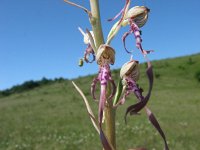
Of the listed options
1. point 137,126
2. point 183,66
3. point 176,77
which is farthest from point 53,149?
point 183,66

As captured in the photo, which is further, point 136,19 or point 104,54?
point 136,19

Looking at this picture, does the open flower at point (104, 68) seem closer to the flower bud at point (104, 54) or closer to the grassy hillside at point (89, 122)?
the flower bud at point (104, 54)

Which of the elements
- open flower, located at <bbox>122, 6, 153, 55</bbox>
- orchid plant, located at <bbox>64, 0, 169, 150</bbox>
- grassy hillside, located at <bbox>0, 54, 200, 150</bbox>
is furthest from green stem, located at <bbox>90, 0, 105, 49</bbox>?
grassy hillside, located at <bbox>0, 54, 200, 150</bbox>

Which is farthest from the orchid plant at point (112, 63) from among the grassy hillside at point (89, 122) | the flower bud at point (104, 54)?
the grassy hillside at point (89, 122)

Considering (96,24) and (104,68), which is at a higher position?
(96,24)

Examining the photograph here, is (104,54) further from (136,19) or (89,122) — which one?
(89,122)

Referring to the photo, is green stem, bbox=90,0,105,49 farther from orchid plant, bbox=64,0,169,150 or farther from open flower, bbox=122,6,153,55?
open flower, bbox=122,6,153,55

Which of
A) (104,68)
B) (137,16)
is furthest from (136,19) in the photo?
(104,68)
